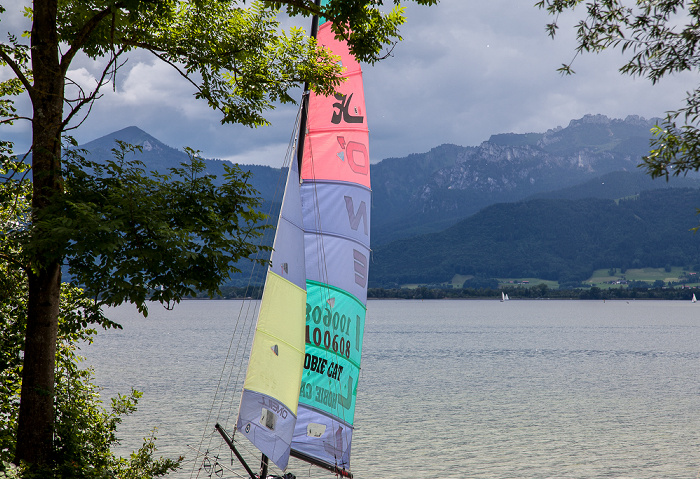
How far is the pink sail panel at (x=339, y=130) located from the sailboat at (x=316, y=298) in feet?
0.09

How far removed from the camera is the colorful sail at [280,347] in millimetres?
13805

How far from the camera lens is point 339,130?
1689 cm

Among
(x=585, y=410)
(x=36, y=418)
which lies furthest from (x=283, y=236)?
(x=585, y=410)

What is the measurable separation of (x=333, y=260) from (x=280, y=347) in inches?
127

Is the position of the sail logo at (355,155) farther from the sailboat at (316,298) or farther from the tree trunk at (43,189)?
the tree trunk at (43,189)

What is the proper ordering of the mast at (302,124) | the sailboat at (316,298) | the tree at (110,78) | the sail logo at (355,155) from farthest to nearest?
the sail logo at (355,155), the mast at (302,124), the sailboat at (316,298), the tree at (110,78)

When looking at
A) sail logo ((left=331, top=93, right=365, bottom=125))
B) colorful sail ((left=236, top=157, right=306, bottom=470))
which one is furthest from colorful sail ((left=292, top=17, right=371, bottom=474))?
colorful sail ((left=236, top=157, right=306, bottom=470))

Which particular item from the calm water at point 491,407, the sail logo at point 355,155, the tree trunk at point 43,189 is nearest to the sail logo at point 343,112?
the sail logo at point 355,155

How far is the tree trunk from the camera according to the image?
10227mm

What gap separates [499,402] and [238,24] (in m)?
45.3

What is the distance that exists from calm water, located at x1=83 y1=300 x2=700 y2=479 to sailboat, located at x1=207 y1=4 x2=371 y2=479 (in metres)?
14.4

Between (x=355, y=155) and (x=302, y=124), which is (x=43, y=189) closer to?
(x=302, y=124)

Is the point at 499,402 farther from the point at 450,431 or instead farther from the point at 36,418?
the point at 36,418

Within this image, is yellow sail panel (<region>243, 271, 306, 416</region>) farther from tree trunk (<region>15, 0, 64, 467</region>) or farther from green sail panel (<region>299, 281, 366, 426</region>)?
tree trunk (<region>15, 0, 64, 467</region>)
